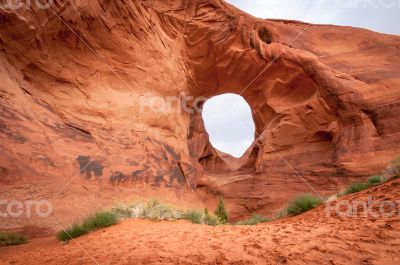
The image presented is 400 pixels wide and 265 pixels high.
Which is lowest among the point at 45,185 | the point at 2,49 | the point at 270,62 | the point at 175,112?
the point at 45,185

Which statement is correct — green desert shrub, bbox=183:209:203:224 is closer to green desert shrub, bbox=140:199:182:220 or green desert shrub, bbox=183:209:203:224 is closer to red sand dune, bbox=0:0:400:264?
green desert shrub, bbox=140:199:182:220

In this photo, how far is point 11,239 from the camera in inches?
228

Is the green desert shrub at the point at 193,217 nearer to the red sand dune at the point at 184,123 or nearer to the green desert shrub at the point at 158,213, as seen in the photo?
the green desert shrub at the point at 158,213

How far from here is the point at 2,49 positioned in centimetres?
907

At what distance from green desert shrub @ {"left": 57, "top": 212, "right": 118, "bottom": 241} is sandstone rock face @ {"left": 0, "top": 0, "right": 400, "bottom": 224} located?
2060 millimetres

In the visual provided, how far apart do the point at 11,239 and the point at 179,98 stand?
10.1 m

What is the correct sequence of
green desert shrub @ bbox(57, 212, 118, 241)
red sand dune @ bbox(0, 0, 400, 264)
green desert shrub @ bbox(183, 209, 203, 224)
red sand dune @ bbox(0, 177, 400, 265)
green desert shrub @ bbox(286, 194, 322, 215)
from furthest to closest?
green desert shrub @ bbox(286, 194, 322, 215) → green desert shrub @ bbox(183, 209, 203, 224) → green desert shrub @ bbox(57, 212, 118, 241) → red sand dune @ bbox(0, 0, 400, 264) → red sand dune @ bbox(0, 177, 400, 265)

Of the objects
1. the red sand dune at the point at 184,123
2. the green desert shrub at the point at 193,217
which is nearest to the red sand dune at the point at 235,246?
the red sand dune at the point at 184,123

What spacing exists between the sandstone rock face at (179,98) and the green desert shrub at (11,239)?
1121 millimetres

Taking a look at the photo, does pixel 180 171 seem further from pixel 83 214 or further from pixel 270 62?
pixel 270 62

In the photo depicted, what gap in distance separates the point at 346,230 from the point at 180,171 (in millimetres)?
9663

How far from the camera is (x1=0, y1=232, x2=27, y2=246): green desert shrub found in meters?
5.66

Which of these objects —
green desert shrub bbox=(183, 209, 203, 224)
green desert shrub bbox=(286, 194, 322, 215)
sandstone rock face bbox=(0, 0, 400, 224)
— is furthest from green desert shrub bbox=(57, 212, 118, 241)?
green desert shrub bbox=(286, 194, 322, 215)

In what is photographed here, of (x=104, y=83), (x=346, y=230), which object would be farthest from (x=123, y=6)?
(x=346, y=230)
